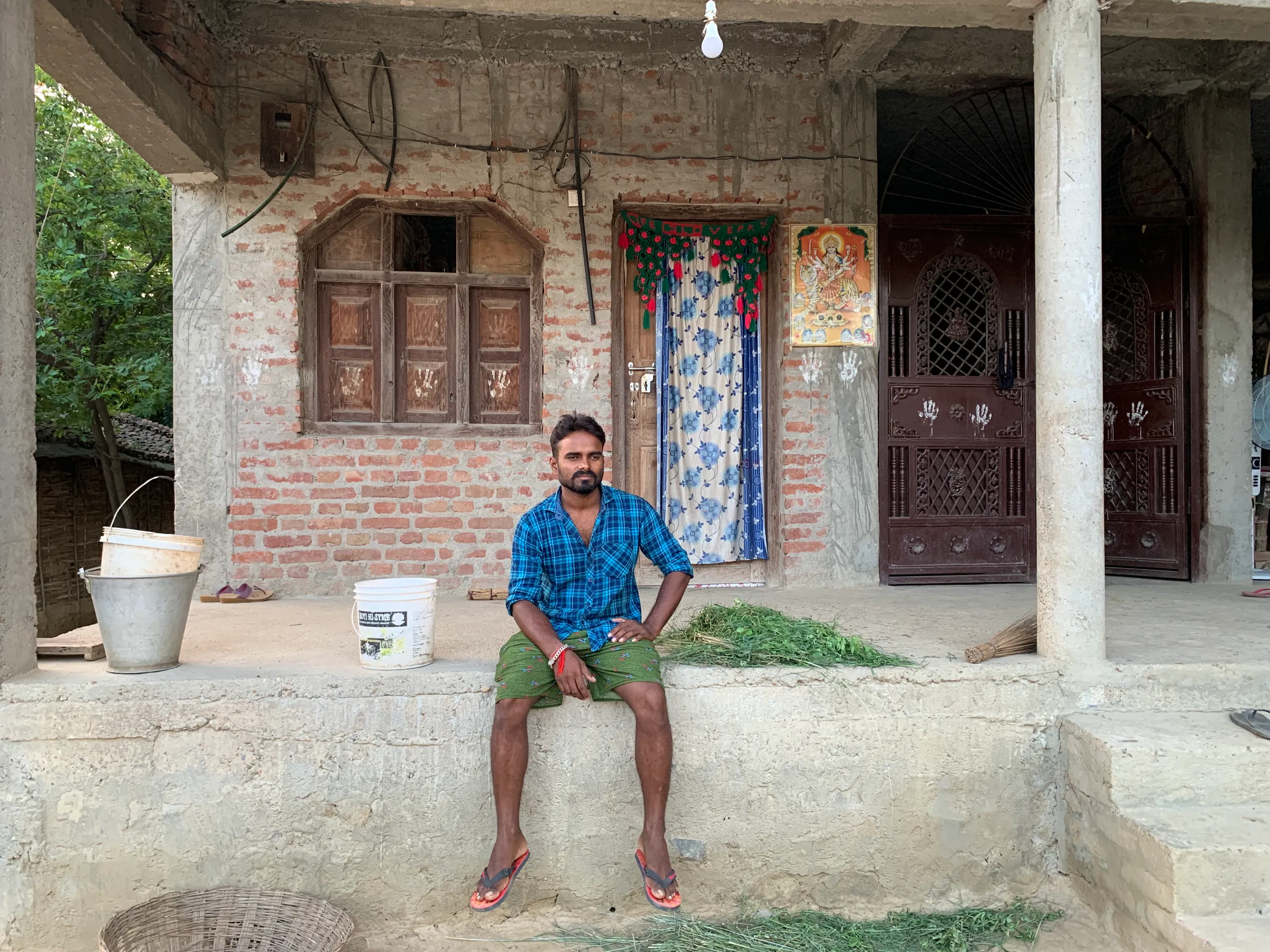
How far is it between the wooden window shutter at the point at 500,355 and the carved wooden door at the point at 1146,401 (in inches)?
161

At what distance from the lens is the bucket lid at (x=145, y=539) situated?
342 centimetres

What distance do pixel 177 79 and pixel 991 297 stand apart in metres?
5.37

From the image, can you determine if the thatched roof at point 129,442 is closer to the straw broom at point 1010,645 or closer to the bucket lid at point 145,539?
the bucket lid at point 145,539

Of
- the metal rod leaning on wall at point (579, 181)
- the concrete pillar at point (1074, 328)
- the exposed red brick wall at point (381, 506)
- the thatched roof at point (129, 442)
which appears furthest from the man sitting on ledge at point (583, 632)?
the thatched roof at point (129, 442)

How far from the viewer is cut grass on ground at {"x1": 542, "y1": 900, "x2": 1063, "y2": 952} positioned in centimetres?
329

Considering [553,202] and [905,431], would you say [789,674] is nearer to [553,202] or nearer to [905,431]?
[905,431]

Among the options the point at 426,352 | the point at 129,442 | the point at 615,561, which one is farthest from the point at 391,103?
the point at 129,442

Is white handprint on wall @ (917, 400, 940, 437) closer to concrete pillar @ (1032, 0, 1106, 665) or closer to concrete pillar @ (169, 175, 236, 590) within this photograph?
concrete pillar @ (1032, 0, 1106, 665)

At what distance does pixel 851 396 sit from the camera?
6.14 metres

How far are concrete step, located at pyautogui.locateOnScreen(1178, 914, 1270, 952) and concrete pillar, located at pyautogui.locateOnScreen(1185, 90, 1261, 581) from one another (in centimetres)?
403

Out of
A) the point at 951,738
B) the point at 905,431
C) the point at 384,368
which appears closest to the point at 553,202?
the point at 384,368

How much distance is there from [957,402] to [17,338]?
5.46 metres

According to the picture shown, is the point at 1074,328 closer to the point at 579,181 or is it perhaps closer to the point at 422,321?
the point at 579,181

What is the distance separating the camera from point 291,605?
17.6 ft
